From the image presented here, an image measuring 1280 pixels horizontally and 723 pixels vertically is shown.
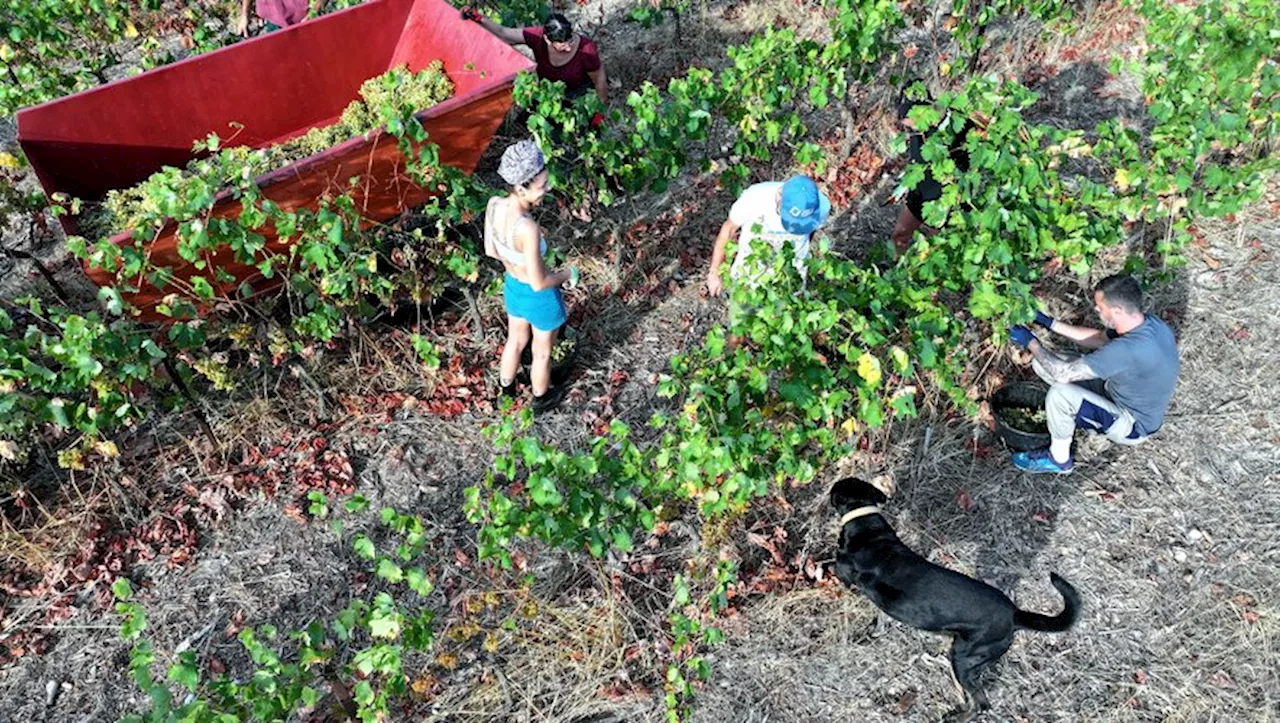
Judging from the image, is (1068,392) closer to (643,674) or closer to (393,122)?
(643,674)

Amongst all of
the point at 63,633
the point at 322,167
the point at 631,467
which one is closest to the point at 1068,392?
the point at 631,467

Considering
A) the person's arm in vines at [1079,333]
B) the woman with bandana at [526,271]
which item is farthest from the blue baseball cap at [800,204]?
the person's arm in vines at [1079,333]

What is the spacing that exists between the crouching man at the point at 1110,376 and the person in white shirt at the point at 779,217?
1.16 meters

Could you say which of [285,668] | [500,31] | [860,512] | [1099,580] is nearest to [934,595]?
[860,512]

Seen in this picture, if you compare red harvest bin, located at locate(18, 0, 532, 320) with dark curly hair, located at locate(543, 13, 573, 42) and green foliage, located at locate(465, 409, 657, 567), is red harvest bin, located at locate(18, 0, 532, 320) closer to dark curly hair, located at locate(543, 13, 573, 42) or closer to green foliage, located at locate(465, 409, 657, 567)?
dark curly hair, located at locate(543, 13, 573, 42)

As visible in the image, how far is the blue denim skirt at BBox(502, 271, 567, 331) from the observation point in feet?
13.0

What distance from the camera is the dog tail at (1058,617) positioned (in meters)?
3.05

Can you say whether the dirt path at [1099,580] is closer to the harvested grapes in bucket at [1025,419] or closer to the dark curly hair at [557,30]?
the harvested grapes in bucket at [1025,419]

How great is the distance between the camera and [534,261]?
3.70 metres

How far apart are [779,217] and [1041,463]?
6.16 feet

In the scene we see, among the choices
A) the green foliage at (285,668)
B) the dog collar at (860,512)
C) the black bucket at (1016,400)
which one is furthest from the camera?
the black bucket at (1016,400)

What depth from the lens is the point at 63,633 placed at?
3.70 meters

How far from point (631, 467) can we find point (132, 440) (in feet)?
10.2

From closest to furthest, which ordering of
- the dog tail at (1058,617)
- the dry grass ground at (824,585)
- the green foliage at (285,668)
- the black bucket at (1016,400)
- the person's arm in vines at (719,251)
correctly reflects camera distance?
1. the green foliage at (285,668)
2. the dog tail at (1058,617)
3. the dry grass ground at (824,585)
4. the person's arm in vines at (719,251)
5. the black bucket at (1016,400)
